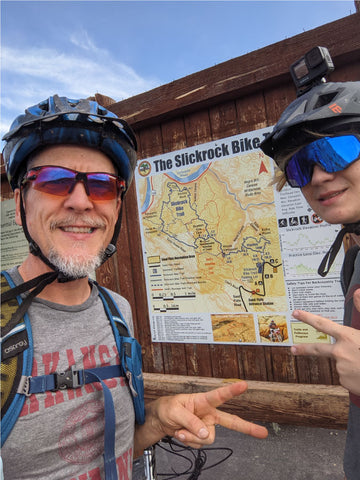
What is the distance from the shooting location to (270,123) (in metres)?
3.40

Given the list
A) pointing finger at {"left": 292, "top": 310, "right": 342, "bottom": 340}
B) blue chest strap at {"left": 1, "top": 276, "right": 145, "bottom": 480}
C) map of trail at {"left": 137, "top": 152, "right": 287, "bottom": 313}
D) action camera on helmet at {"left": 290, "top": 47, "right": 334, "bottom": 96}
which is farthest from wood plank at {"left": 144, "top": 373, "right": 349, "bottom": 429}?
action camera on helmet at {"left": 290, "top": 47, "right": 334, "bottom": 96}

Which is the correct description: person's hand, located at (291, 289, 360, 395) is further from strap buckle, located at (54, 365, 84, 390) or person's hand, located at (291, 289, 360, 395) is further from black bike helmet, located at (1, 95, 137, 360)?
black bike helmet, located at (1, 95, 137, 360)

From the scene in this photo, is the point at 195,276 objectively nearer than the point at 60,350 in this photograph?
No

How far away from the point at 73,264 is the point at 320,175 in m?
1.34

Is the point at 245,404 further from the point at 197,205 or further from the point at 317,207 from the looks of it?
the point at 317,207

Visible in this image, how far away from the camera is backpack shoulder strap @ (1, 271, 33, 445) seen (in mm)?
1324

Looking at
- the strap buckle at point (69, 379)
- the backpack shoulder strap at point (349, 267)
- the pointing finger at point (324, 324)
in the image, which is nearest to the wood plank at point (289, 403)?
the backpack shoulder strap at point (349, 267)

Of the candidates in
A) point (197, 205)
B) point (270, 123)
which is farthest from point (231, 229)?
point (270, 123)

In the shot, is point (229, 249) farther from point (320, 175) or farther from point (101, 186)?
point (101, 186)

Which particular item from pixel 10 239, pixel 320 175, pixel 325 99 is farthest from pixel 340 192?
pixel 10 239

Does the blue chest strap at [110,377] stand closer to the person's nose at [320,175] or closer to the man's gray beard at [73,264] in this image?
the man's gray beard at [73,264]

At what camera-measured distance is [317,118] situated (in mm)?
1681

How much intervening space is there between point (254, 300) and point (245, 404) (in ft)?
3.59

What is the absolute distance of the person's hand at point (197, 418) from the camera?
1.43 m
